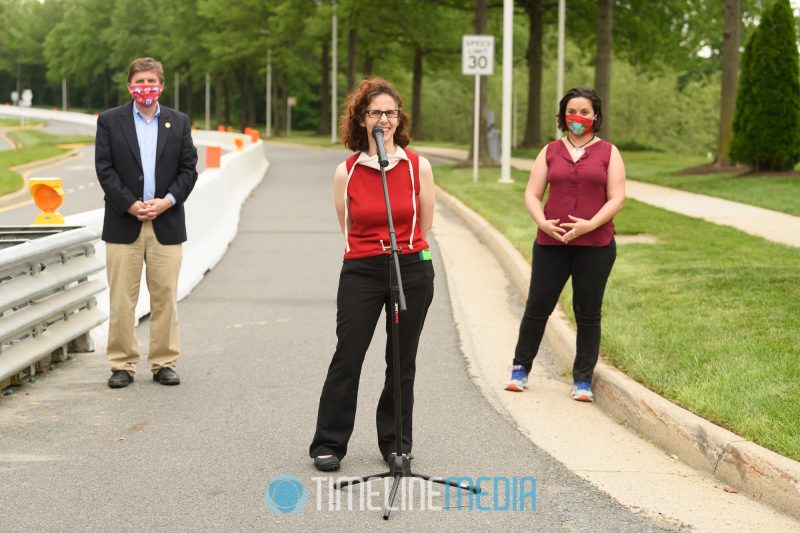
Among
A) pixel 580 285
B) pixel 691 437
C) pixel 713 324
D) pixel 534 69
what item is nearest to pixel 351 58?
pixel 534 69

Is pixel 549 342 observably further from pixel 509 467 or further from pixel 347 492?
pixel 347 492

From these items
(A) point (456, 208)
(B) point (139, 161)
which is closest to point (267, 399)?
(B) point (139, 161)

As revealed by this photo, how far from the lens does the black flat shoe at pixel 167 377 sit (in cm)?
756

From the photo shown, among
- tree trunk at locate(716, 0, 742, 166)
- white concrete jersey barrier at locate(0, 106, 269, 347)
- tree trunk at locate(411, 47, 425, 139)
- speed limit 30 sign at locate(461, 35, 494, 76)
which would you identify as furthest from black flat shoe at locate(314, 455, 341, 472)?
tree trunk at locate(411, 47, 425, 139)

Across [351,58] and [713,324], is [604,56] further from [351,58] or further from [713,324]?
[351,58]

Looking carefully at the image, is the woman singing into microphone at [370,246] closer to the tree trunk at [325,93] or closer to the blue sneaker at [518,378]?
the blue sneaker at [518,378]

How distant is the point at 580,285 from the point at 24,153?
38.7 meters

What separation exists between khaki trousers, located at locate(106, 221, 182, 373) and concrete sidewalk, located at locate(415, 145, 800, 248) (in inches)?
356

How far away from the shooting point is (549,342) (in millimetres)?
9094

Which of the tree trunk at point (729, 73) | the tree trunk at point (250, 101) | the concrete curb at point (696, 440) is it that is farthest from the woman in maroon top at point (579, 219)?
the tree trunk at point (250, 101)

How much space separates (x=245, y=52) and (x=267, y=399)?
231 ft

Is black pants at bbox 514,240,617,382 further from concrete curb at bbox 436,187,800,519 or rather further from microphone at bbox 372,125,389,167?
microphone at bbox 372,125,389,167

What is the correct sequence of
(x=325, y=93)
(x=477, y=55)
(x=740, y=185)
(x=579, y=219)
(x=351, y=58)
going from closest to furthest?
(x=579, y=219), (x=740, y=185), (x=477, y=55), (x=351, y=58), (x=325, y=93)

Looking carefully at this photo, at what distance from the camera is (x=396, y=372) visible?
537cm
